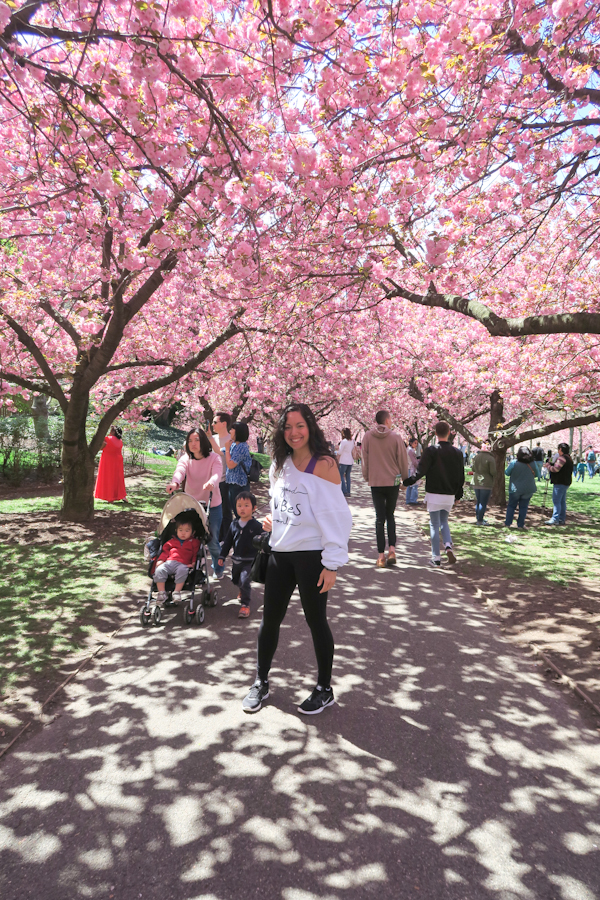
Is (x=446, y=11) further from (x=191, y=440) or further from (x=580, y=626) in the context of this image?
(x=580, y=626)

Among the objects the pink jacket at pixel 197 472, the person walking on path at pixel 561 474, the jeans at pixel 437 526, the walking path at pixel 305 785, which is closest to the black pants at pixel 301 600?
the walking path at pixel 305 785

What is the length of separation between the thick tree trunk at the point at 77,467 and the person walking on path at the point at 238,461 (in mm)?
4354

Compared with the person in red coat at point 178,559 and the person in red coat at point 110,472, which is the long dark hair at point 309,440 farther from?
the person in red coat at point 110,472

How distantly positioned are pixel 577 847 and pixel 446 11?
614cm

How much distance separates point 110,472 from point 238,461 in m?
7.25

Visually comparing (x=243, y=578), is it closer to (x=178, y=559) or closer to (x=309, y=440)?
(x=178, y=559)

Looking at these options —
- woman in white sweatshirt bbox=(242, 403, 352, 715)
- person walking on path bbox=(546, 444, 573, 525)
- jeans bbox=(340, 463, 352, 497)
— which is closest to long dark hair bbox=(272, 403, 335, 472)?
woman in white sweatshirt bbox=(242, 403, 352, 715)

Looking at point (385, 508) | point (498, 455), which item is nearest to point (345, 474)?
point (498, 455)

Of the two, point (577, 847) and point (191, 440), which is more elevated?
point (191, 440)

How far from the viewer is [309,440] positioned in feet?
11.5

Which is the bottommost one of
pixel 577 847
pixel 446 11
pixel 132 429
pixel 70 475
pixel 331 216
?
pixel 577 847

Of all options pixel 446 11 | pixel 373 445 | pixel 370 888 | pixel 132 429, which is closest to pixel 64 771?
pixel 370 888

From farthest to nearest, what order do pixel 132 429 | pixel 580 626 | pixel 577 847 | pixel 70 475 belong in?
1. pixel 132 429
2. pixel 70 475
3. pixel 580 626
4. pixel 577 847

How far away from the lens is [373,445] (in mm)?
7895
